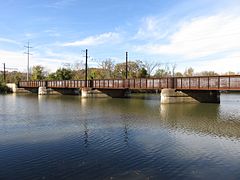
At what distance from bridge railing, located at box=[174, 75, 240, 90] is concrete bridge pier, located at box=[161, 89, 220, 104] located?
1.33 m

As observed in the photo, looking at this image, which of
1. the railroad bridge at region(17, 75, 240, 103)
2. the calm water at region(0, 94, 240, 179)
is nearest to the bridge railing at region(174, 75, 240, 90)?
the railroad bridge at region(17, 75, 240, 103)

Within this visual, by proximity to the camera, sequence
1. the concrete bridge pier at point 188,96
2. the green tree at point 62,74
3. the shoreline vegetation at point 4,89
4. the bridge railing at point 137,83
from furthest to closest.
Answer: the green tree at point 62,74
the shoreline vegetation at point 4,89
the bridge railing at point 137,83
the concrete bridge pier at point 188,96

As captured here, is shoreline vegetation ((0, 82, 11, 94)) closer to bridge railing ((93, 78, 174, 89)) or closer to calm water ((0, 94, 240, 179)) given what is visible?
bridge railing ((93, 78, 174, 89))

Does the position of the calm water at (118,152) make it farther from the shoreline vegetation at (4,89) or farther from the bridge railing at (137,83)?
the shoreline vegetation at (4,89)

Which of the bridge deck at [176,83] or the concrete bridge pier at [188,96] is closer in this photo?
the bridge deck at [176,83]

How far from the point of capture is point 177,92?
38969 millimetres

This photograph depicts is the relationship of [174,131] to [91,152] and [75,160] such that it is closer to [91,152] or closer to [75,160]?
[91,152]

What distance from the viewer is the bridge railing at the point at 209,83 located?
3303 centimetres

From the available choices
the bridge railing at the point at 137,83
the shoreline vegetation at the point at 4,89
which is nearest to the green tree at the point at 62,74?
the shoreline vegetation at the point at 4,89

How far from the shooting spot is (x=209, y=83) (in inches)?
1412

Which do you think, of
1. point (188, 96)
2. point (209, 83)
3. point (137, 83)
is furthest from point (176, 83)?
point (137, 83)

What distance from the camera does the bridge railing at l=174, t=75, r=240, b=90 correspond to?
33031mm

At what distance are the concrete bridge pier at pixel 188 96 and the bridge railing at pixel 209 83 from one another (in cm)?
133

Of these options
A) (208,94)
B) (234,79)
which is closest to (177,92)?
(208,94)
